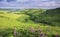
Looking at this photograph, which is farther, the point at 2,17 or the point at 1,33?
the point at 2,17

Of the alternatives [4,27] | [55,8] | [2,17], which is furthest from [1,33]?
[55,8]

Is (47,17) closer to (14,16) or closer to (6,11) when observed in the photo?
(14,16)

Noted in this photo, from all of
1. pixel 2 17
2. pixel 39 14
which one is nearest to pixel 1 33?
pixel 2 17

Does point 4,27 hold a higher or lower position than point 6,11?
lower

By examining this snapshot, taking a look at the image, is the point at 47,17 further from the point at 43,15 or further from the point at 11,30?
the point at 11,30

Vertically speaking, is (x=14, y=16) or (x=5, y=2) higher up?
(x=5, y=2)

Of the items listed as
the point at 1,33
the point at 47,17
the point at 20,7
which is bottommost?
the point at 1,33
